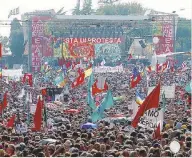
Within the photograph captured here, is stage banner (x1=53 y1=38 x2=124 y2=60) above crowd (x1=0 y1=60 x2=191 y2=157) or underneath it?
underneath

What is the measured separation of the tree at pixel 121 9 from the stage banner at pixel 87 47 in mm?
38747

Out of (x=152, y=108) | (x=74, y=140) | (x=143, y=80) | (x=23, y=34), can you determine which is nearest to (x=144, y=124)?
(x=152, y=108)

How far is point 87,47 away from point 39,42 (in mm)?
4953

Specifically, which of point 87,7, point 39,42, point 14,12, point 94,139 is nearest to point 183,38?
point 14,12

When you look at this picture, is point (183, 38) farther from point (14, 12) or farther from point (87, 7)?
point (87, 7)

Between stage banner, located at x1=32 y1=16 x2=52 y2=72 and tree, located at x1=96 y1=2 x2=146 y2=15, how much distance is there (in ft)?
141

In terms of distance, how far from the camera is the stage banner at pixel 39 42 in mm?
74750

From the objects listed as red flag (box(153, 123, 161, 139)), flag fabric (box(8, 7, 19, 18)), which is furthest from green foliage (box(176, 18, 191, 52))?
red flag (box(153, 123, 161, 139))

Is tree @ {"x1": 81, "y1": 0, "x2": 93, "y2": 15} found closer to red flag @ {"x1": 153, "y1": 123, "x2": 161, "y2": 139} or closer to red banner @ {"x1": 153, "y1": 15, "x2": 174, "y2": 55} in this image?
red banner @ {"x1": 153, "y1": 15, "x2": 174, "y2": 55}

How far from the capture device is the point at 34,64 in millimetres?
76062

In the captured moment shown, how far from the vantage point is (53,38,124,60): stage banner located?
75500 mm

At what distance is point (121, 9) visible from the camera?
400 ft

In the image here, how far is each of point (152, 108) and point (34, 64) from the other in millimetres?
60802

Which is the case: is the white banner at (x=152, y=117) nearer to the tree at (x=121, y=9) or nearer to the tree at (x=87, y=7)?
the tree at (x=87, y=7)
